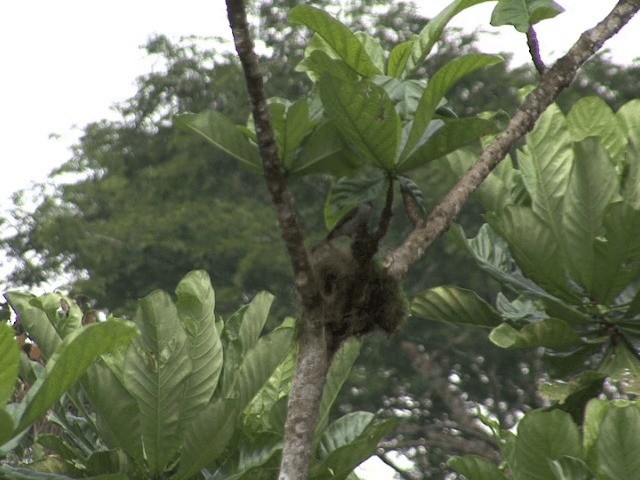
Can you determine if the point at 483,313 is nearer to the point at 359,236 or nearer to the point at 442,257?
the point at 359,236

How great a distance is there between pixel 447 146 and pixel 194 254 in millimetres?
11467

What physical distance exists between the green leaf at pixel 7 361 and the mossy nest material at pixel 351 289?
47 cm

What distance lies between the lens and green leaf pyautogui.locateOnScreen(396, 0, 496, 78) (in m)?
2.11

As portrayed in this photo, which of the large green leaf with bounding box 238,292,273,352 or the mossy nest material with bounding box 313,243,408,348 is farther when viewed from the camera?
the large green leaf with bounding box 238,292,273,352

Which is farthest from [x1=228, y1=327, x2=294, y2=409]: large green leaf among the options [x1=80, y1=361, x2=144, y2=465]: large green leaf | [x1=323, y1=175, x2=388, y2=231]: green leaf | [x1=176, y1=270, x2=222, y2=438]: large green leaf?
[x1=323, y1=175, x2=388, y2=231]: green leaf

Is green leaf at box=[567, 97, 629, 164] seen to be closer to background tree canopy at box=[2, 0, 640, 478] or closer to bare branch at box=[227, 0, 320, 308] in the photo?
bare branch at box=[227, 0, 320, 308]

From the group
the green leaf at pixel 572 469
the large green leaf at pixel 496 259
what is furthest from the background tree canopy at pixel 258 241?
the green leaf at pixel 572 469

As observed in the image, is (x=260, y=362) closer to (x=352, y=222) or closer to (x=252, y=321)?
(x=252, y=321)

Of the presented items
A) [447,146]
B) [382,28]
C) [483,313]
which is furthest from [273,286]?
[447,146]

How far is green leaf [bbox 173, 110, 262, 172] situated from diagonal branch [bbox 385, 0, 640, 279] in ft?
1.14

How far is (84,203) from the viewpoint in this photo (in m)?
14.3

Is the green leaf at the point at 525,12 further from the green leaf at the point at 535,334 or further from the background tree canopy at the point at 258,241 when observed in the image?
the background tree canopy at the point at 258,241

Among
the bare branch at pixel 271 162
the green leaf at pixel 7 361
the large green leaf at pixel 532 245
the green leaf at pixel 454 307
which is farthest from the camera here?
the green leaf at pixel 454 307

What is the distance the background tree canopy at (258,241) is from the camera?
518 inches
